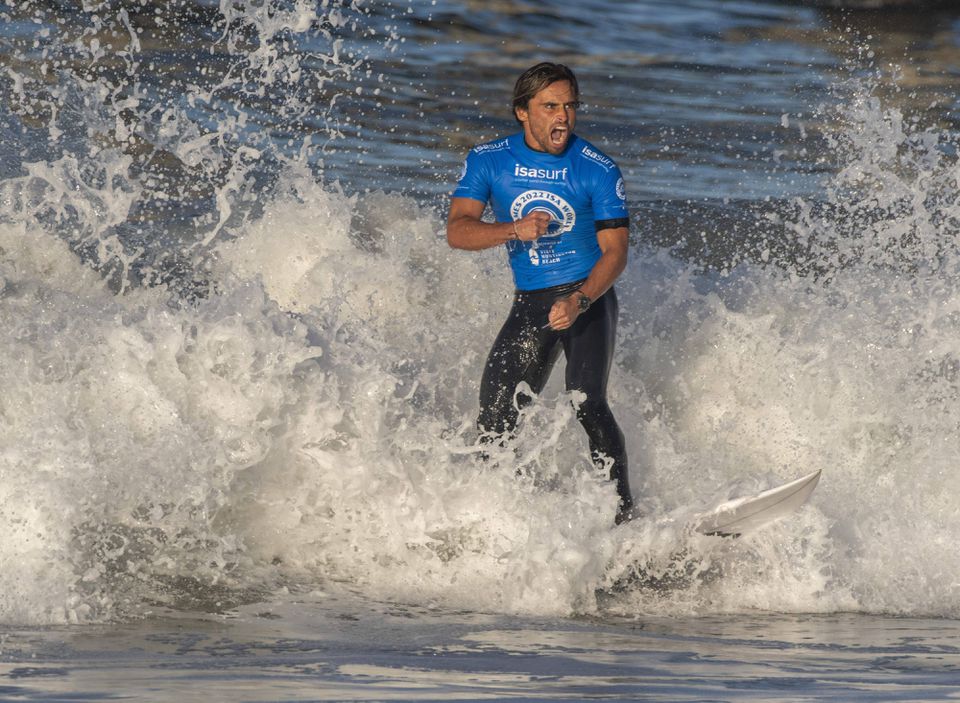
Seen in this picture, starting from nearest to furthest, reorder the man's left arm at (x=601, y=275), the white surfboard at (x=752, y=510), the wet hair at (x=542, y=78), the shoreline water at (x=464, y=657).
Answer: the shoreline water at (x=464, y=657) → the man's left arm at (x=601, y=275) → the wet hair at (x=542, y=78) → the white surfboard at (x=752, y=510)

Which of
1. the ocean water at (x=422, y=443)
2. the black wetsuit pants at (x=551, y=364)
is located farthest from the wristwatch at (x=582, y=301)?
the ocean water at (x=422, y=443)

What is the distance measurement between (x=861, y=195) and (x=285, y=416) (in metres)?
7.19

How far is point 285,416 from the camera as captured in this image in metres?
6.72

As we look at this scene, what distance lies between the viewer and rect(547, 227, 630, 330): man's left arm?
5961 millimetres

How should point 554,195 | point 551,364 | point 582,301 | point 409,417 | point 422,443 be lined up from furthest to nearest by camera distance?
point 409,417
point 422,443
point 551,364
point 554,195
point 582,301

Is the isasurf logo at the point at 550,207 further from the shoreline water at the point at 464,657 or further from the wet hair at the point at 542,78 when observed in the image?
the shoreline water at the point at 464,657

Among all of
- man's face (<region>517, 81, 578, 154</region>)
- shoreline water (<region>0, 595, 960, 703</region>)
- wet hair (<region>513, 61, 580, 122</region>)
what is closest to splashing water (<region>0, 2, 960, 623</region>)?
shoreline water (<region>0, 595, 960, 703</region>)

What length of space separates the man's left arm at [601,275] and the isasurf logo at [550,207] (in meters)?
0.16

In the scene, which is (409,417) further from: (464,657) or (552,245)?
(464,657)

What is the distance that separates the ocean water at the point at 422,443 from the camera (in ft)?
17.0

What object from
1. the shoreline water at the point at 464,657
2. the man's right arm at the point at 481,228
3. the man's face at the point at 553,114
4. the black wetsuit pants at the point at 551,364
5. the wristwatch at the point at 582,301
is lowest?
the shoreline water at the point at 464,657

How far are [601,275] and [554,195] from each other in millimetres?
414

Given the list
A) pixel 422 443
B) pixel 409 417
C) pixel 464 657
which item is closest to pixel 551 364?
pixel 422 443

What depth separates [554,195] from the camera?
6.27 meters
